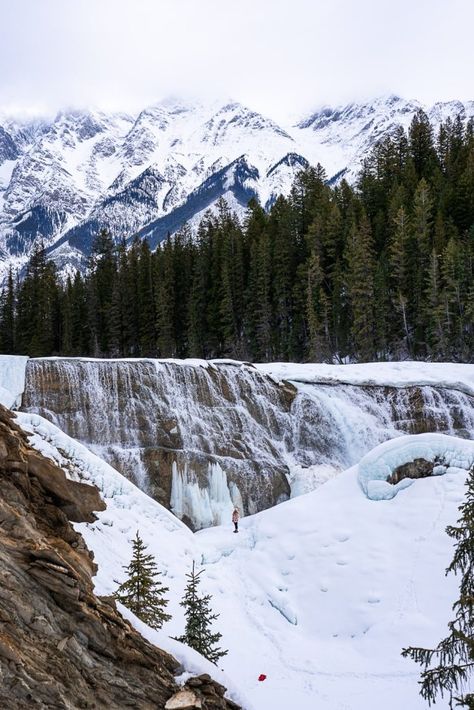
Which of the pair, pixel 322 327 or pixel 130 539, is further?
pixel 322 327

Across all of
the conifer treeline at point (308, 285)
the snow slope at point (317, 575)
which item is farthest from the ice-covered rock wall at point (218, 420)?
the conifer treeline at point (308, 285)

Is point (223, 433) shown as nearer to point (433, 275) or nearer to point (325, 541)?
point (325, 541)

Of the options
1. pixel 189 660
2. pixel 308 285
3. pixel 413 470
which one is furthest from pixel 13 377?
pixel 308 285

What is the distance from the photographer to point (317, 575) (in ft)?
49.6

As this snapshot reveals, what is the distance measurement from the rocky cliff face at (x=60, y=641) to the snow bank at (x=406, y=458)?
11.1 m

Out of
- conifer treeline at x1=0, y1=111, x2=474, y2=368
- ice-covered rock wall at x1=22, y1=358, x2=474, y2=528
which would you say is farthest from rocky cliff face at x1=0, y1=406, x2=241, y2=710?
conifer treeline at x1=0, y1=111, x2=474, y2=368

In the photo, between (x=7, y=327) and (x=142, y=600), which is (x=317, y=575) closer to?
(x=142, y=600)

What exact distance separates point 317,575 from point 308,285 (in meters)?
35.6

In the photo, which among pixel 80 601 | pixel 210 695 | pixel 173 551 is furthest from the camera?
pixel 173 551

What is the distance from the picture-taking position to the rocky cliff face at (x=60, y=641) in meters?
5.24

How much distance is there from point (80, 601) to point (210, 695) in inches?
67.6

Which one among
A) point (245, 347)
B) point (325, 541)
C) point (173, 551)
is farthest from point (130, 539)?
point (245, 347)

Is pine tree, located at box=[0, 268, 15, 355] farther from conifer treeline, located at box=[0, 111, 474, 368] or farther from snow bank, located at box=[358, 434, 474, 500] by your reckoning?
snow bank, located at box=[358, 434, 474, 500]

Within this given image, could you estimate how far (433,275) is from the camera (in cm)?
4344
